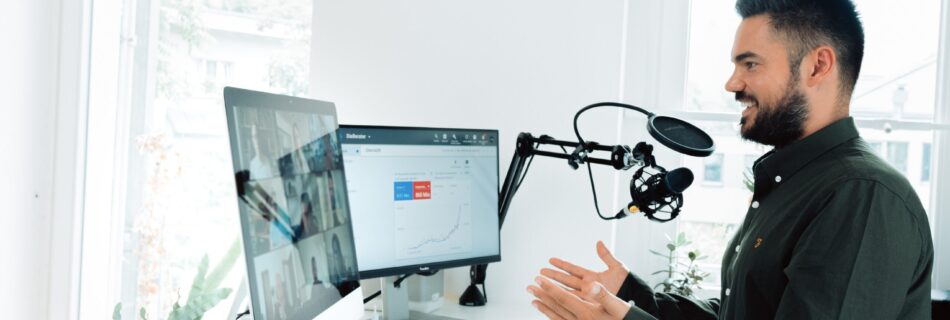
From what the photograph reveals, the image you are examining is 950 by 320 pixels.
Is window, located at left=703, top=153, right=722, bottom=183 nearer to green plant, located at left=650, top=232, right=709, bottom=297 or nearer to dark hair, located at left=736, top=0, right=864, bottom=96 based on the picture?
green plant, located at left=650, top=232, right=709, bottom=297

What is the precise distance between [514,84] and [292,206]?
1.30m

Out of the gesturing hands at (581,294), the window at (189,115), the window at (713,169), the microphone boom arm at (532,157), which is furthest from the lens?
the window at (189,115)

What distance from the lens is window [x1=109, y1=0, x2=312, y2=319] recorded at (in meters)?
2.65

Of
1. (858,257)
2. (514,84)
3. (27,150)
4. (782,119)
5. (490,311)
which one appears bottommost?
(490,311)

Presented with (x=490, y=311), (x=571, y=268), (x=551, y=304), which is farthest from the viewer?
(x=490, y=311)

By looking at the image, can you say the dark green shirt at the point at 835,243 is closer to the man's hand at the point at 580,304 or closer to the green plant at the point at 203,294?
the man's hand at the point at 580,304

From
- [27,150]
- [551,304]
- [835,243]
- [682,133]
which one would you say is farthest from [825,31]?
[27,150]

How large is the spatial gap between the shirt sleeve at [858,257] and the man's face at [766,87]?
23 centimetres

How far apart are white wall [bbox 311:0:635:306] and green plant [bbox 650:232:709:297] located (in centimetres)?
27

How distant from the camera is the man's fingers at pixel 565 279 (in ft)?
5.57

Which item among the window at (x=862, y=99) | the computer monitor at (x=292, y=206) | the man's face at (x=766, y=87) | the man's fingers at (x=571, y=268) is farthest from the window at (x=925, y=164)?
the computer monitor at (x=292, y=206)

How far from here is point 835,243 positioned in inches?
45.0

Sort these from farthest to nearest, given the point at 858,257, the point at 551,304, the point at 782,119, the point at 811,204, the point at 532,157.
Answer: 1. the point at 532,157
2. the point at 551,304
3. the point at 782,119
4. the point at 811,204
5. the point at 858,257

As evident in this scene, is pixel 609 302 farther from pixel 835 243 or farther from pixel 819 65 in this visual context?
pixel 819 65
